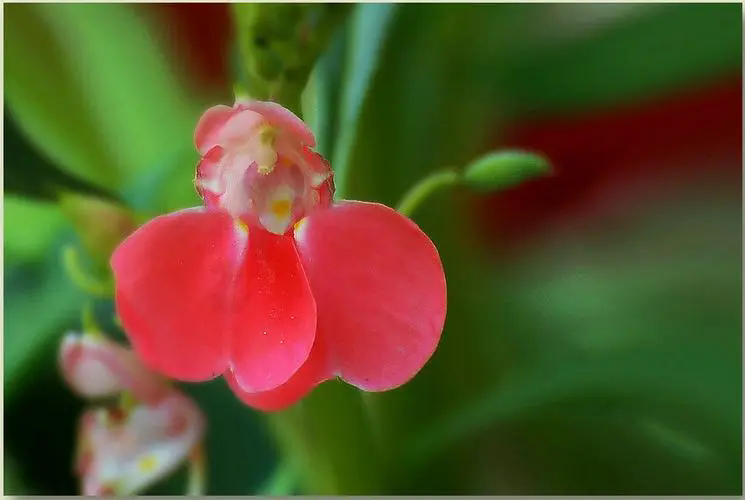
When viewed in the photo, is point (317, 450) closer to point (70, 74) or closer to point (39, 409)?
point (39, 409)

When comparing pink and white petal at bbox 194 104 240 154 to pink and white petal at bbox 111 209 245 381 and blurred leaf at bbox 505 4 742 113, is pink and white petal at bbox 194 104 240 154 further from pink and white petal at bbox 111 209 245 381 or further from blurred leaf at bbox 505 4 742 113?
blurred leaf at bbox 505 4 742 113

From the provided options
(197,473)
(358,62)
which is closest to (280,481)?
(197,473)

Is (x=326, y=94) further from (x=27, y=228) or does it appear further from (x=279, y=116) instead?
(x=27, y=228)

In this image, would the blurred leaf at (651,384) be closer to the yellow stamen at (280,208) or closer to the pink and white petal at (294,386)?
the pink and white petal at (294,386)

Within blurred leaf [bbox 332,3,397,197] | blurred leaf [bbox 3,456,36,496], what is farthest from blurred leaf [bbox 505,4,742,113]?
blurred leaf [bbox 3,456,36,496]

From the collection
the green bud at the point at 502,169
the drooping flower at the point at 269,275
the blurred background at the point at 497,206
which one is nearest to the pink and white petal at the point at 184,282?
the drooping flower at the point at 269,275

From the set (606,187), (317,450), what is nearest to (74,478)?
(317,450)
